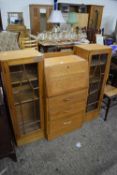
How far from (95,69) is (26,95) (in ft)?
3.06

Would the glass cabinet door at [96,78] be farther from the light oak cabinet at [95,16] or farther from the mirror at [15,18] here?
the light oak cabinet at [95,16]

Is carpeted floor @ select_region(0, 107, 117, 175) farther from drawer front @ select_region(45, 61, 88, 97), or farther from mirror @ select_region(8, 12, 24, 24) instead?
mirror @ select_region(8, 12, 24, 24)

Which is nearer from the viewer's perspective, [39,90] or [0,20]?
[39,90]

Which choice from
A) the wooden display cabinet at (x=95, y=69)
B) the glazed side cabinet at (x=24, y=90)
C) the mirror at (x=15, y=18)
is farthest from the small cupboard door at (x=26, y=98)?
the mirror at (x=15, y=18)

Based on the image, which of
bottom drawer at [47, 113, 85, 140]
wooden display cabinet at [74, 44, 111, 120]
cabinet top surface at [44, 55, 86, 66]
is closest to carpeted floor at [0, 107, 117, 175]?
bottom drawer at [47, 113, 85, 140]

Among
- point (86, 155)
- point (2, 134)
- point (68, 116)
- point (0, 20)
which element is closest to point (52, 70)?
point (68, 116)

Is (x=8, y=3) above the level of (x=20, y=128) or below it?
above

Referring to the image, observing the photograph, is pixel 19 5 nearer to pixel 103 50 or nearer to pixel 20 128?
pixel 103 50

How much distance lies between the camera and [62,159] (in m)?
1.58

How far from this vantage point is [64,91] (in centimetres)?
154

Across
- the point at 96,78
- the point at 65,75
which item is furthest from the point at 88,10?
the point at 65,75

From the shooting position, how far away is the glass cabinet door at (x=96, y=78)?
1.79 m

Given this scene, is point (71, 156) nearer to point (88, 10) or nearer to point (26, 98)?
point (26, 98)

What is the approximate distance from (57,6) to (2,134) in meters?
4.45
